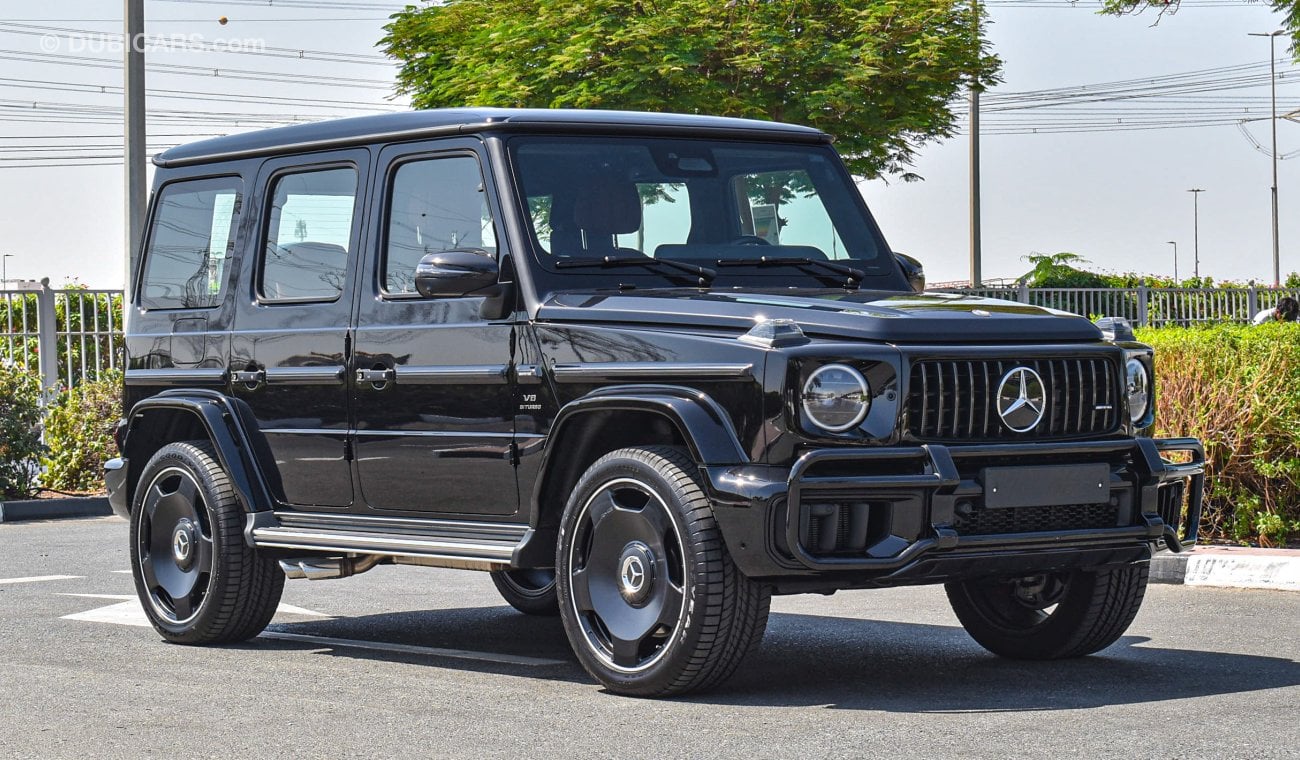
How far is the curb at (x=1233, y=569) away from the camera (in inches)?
410

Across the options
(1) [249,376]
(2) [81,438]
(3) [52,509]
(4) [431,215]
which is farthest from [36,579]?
(2) [81,438]

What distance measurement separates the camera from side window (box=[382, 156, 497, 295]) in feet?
25.3

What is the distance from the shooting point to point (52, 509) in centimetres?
1703

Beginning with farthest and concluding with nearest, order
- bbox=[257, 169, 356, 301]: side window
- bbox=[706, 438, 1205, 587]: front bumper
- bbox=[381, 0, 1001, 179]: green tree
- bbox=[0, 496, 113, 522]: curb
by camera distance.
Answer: bbox=[381, 0, 1001, 179]: green tree < bbox=[0, 496, 113, 522]: curb < bbox=[257, 169, 356, 301]: side window < bbox=[706, 438, 1205, 587]: front bumper

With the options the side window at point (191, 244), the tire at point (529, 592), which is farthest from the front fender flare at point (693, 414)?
the tire at point (529, 592)

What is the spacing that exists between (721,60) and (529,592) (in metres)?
21.5

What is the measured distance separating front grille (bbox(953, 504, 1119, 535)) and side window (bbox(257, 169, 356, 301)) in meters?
2.97

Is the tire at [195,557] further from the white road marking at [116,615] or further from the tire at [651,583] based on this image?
the tire at [651,583]

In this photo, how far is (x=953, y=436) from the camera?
21.7ft

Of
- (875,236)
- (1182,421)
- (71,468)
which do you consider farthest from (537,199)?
(71,468)

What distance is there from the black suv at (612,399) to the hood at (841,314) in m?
0.02

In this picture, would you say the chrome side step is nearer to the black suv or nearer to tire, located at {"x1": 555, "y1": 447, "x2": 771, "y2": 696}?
the black suv

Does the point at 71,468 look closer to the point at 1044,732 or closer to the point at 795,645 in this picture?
the point at 795,645

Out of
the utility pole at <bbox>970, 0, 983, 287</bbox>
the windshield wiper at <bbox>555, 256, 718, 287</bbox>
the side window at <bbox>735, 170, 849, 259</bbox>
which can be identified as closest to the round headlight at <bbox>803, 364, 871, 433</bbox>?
the windshield wiper at <bbox>555, 256, 718, 287</bbox>
